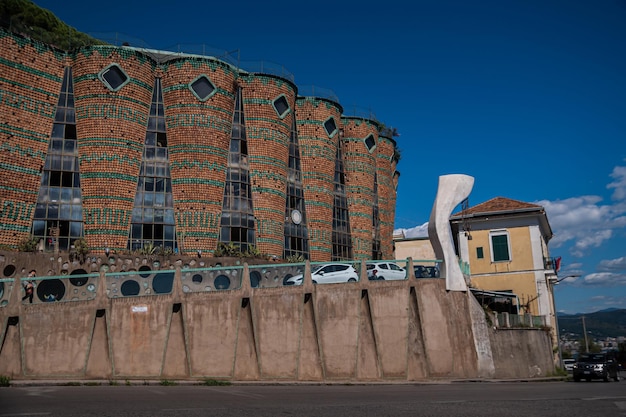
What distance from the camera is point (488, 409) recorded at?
11039 mm

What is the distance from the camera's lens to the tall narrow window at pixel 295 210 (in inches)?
1566

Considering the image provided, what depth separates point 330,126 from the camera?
144 ft

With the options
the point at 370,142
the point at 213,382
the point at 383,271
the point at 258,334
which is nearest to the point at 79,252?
the point at 258,334

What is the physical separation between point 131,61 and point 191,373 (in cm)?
2217

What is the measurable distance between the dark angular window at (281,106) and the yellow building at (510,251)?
13800 mm

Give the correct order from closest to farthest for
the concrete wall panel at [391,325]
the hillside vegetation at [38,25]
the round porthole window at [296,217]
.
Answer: the concrete wall panel at [391,325] < the hillside vegetation at [38,25] < the round porthole window at [296,217]

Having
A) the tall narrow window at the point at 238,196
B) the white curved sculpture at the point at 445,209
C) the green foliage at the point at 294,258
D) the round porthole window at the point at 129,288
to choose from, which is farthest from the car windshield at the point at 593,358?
the round porthole window at the point at 129,288

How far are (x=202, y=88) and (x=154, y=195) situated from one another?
7.63 m

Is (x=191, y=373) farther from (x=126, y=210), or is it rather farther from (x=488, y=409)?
(x=126, y=210)

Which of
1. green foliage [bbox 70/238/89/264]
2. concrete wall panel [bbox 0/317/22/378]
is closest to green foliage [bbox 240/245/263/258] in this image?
green foliage [bbox 70/238/89/264]

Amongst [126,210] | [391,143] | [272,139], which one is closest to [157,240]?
[126,210]

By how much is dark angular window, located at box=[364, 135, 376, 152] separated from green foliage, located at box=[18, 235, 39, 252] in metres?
25.9

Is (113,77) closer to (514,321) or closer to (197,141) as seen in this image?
(197,141)

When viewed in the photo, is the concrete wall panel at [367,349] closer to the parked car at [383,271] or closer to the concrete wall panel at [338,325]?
the concrete wall panel at [338,325]
